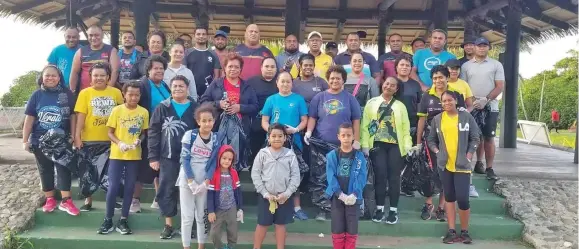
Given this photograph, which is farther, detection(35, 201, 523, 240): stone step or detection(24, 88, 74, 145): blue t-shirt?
detection(35, 201, 523, 240): stone step

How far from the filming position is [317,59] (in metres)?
5.07

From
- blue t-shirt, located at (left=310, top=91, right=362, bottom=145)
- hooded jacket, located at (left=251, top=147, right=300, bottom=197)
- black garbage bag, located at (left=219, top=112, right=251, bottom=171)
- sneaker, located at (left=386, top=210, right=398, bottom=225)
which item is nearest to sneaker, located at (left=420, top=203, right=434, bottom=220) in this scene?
sneaker, located at (left=386, top=210, right=398, bottom=225)

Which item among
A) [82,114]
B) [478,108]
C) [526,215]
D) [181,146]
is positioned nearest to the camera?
[181,146]

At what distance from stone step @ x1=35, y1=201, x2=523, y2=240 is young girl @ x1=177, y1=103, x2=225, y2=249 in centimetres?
67

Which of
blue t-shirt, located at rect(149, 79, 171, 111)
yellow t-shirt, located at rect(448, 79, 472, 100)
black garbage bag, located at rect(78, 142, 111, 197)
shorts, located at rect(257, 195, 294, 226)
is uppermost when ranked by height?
yellow t-shirt, located at rect(448, 79, 472, 100)

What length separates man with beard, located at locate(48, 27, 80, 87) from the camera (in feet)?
16.3

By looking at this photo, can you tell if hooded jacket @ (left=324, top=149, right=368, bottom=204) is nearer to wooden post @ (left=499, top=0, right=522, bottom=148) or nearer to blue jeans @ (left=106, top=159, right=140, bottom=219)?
blue jeans @ (left=106, top=159, right=140, bottom=219)

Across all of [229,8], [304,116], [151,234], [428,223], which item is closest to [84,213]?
[151,234]

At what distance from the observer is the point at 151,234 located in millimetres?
4344

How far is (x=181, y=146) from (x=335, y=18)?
658 centimetres

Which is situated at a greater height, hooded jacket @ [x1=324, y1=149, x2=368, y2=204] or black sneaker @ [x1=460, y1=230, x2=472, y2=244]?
hooded jacket @ [x1=324, y1=149, x2=368, y2=204]

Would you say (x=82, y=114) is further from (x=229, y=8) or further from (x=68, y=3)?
(x=229, y=8)

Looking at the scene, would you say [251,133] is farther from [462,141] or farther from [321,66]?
[462,141]

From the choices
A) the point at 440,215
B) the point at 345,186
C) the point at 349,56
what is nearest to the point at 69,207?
the point at 345,186
